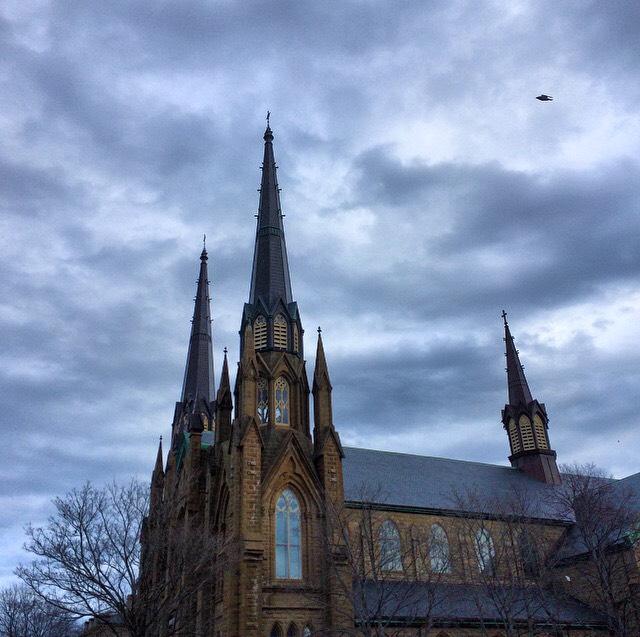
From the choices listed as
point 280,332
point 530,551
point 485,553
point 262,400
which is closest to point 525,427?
point 485,553

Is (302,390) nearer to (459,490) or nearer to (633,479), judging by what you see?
(459,490)

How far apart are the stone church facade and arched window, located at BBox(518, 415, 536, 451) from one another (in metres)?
7.17

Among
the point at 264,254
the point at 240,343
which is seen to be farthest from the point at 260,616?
the point at 264,254

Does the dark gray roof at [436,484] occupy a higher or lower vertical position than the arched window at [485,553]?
higher

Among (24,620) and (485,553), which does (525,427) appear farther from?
(24,620)

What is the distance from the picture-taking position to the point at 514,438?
5644cm

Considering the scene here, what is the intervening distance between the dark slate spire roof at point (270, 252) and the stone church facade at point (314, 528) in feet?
0.37

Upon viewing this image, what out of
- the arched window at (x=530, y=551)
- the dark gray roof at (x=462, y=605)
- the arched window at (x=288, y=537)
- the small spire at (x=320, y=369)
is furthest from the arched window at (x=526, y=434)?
the arched window at (x=288, y=537)

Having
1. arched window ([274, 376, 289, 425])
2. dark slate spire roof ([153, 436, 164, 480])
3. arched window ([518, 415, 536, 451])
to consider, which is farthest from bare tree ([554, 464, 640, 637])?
Answer: dark slate spire roof ([153, 436, 164, 480])

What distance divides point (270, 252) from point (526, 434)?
27516 mm

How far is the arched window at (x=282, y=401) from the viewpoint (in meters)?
36.9

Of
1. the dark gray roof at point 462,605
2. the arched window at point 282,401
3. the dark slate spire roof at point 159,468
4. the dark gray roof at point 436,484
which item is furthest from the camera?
the dark slate spire roof at point 159,468

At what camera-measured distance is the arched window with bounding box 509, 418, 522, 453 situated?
5588 centimetres

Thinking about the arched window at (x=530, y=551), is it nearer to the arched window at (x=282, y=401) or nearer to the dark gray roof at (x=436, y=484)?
the dark gray roof at (x=436, y=484)
